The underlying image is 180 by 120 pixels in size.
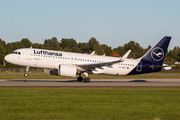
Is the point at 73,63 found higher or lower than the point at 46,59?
lower

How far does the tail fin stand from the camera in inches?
1449

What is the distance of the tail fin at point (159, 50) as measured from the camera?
121ft

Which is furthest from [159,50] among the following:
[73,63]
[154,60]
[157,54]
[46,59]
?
[46,59]

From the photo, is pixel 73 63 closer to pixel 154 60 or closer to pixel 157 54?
pixel 154 60

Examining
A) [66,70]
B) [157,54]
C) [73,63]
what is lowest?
[66,70]

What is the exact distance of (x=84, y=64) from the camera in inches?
1271

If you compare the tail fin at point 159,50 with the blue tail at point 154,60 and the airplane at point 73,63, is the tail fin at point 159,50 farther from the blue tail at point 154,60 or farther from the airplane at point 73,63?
the airplane at point 73,63

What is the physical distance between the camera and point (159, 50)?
37.0m

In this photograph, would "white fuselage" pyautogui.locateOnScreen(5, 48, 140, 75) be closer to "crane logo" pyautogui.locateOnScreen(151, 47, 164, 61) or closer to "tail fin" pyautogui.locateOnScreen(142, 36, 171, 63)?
"tail fin" pyautogui.locateOnScreen(142, 36, 171, 63)

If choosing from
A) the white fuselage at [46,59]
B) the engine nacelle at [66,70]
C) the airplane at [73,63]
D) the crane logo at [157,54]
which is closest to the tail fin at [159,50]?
the crane logo at [157,54]
